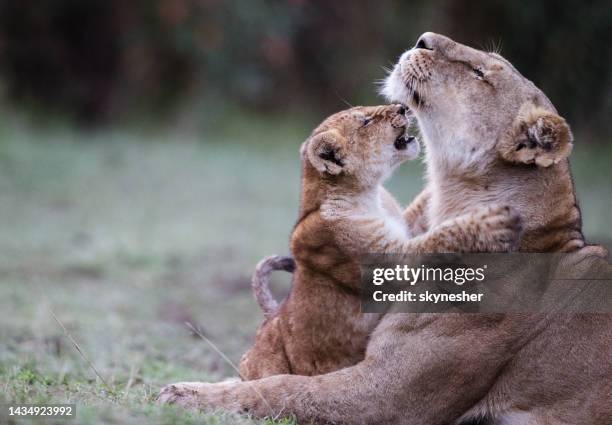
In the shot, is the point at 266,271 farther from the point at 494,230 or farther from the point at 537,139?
the point at 537,139

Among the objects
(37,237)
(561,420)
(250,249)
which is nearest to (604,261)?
(561,420)

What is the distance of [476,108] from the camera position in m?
3.81

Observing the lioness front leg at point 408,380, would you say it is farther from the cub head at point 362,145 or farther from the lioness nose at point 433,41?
the lioness nose at point 433,41

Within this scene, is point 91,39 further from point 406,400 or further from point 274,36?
point 406,400

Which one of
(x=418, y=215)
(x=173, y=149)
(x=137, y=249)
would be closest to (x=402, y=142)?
(x=418, y=215)

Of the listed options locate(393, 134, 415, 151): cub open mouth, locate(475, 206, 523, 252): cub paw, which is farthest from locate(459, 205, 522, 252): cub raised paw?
locate(393, 134, 415, 151): cub open mouth

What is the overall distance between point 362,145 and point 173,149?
10643 mm

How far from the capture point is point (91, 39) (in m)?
15.5

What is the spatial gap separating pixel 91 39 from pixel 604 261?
12947mm

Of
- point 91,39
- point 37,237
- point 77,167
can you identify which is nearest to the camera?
point 37,237

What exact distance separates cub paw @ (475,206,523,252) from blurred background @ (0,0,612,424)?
4.03 feet

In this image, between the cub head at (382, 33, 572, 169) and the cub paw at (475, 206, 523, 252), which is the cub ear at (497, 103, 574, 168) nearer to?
the cub head at (382, 33, 572, 169)

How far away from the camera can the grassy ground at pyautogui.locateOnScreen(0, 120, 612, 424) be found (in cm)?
454

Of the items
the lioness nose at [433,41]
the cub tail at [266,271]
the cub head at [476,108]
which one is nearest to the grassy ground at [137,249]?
the cub tail at [266,271]
